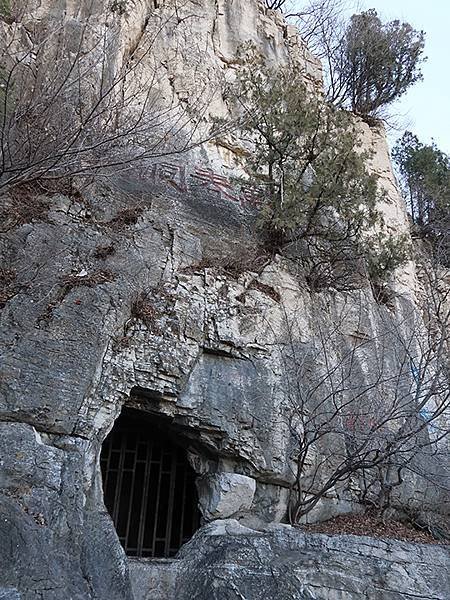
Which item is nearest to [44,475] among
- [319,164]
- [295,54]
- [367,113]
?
[319,164]

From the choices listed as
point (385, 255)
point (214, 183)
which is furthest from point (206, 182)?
point (385, 255)

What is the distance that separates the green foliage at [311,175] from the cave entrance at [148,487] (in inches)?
128

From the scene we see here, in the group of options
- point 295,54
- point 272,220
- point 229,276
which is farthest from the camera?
point 295,54

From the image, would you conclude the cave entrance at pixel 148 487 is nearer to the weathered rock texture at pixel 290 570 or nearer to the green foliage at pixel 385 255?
the weathered rock texture at pixel 290 570

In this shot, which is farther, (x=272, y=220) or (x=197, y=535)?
(x=272, y=220)

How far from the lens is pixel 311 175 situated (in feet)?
30.2

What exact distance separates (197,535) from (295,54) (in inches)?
416

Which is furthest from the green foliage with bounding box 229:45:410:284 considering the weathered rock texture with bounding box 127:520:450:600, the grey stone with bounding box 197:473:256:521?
the weathered rock texture with bounding box 127:520:450:600

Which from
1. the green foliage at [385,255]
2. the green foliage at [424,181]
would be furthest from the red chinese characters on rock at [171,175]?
the green foliage at [424,181]

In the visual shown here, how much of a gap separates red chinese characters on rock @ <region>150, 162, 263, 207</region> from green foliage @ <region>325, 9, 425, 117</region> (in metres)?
6.37

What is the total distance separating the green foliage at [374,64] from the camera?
1430 centimetres

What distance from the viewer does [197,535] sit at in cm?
562

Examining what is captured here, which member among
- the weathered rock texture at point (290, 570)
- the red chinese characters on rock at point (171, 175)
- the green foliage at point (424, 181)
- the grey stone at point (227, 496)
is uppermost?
the green foliage at point (424, 181)

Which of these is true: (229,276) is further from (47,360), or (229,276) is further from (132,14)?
(132,14)
